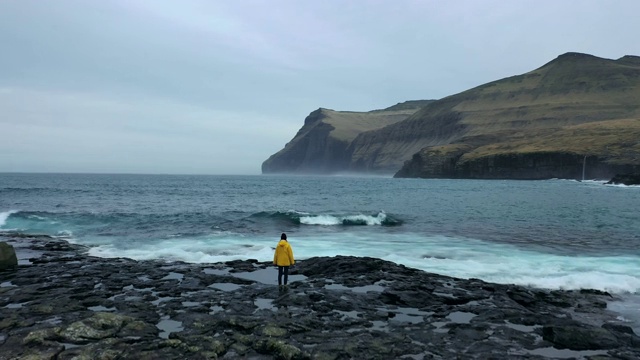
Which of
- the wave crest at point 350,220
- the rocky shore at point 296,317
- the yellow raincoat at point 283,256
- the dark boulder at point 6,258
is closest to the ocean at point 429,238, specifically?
the wave crest at point 350,220

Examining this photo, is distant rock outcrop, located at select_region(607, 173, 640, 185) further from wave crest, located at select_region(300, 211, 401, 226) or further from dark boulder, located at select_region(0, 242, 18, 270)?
dark boulder, located at select_region(0, 242, 18, 270)

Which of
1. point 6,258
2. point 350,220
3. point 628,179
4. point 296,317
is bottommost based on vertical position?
point 350,220

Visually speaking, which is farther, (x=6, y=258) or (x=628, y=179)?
(x=628, y=179)

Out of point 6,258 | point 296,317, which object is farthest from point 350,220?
point 296,317

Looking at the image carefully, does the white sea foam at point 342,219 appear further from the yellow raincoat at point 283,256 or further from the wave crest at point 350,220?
the yellow raincoat at point 283,256

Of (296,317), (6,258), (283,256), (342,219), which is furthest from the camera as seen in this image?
(342,219)

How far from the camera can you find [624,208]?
51.4 metres

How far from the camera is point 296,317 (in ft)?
42.8

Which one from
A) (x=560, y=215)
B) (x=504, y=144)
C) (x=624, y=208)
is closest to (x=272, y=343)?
(x=560, y=215)

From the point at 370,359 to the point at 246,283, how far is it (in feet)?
29.5

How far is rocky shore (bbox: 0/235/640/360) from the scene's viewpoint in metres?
10.5

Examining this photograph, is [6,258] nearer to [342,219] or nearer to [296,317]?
[296,317]

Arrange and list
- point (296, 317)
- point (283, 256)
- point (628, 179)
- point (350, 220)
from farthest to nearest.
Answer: point (628, 179)
point (350, 220)
point (283, 256)
point (296, 317)

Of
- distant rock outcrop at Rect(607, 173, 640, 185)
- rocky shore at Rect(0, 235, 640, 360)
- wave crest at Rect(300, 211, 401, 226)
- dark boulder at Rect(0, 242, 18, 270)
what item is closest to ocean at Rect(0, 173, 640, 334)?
wave crest at Rect(300, 211, 401, 226)
